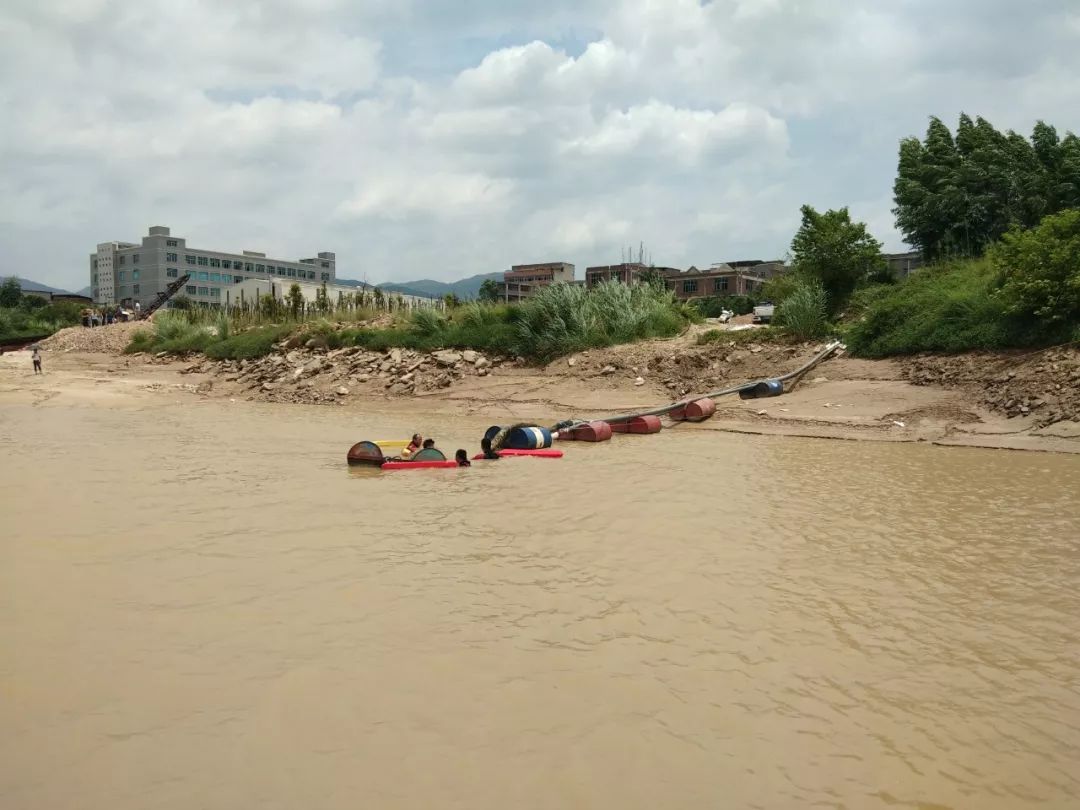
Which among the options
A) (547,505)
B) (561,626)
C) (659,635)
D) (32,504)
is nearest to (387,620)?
(561,626)

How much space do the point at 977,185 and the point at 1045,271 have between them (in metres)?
19.4

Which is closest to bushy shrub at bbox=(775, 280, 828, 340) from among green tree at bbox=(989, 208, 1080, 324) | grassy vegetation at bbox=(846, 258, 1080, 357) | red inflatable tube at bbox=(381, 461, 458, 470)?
grassy vegetation at bbox=(846, 258, 1080, 357)

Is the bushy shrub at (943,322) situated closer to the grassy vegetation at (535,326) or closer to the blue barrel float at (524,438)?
the grassy vegetation at (535,326)

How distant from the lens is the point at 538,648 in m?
4.26

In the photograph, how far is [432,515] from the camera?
745 cm

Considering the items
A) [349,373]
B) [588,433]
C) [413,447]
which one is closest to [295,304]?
[349,373]

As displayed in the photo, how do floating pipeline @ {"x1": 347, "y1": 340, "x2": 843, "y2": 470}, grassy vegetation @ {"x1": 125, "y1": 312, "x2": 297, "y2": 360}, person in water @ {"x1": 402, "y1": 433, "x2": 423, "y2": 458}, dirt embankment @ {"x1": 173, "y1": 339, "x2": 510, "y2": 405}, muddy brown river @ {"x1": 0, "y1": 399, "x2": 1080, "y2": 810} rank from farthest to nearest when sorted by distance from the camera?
grassy vegetation @ {"x1": 125, "y1": 312, "x2": 297, "y2": 360} < dirt embankment @ {"x1": 173, "y1": 339, "x2": 510, "y2": 405} < person in water @ {"x1": 402, "y1": 433, "x2": 423, "y2": 458} < floating pipeline @ {"x1": 347, "y1": 340, "x2": 843, "y2": 470} < muddy brown river @ {"x1": 0, "y1": 399, "x2": 1080, "y2": 810}

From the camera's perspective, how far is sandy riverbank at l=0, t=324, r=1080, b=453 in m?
12.9

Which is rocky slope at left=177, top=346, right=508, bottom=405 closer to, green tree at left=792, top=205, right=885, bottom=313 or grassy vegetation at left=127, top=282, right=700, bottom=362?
grassy vegetation at left=127, top=282, right=700, bottom=362

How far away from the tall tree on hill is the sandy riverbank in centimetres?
1562

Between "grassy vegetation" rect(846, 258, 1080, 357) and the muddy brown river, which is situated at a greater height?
"grassy vegetation" rect(846, 258, 1080, 357)

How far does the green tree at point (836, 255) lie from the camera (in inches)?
909

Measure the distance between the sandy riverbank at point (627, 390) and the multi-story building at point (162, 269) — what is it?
89.0 m

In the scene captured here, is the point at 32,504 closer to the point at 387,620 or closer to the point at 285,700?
the point at 387,620
